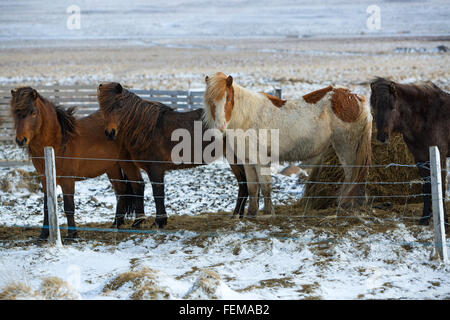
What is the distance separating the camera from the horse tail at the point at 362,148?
6.29 meters

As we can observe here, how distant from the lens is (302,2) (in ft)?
266

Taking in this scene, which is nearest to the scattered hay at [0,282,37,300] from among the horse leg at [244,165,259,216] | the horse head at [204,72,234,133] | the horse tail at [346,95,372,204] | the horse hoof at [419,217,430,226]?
the horse head at [204,72,234,133]

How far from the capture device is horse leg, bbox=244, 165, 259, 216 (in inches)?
255

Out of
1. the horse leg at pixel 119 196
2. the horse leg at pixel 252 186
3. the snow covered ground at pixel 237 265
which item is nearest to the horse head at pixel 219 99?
the horse leg at pixel 252 186

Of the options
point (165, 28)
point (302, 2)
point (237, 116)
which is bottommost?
point (237, 116)

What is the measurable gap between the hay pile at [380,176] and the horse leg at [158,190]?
2.16 meters

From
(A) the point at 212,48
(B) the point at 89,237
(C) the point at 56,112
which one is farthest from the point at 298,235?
(A) the point at 212,48

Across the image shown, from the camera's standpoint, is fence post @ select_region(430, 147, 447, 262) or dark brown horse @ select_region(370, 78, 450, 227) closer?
fence post @ select_region(430, 147, 447, 262)

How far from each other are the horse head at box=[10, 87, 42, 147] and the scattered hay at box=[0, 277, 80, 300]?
1926 millimetres

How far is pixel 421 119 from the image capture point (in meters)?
5.91

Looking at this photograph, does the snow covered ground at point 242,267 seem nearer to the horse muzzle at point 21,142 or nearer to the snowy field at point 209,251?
the snowy field at point 209,251

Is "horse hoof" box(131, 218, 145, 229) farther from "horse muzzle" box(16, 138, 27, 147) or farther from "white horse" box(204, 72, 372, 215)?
"horse muzzle" box(16, 138, 27, 147)

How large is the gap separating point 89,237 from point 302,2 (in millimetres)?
80927

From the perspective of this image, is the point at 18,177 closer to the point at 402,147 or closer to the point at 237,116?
the point at 237,116
